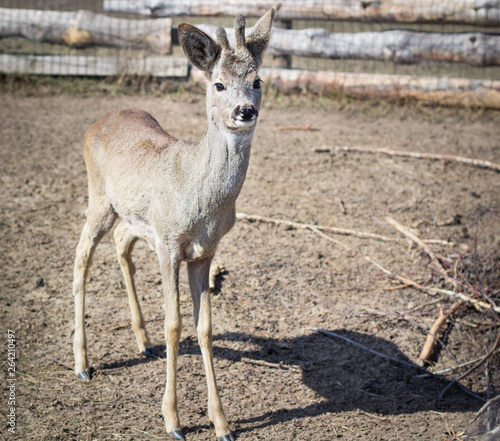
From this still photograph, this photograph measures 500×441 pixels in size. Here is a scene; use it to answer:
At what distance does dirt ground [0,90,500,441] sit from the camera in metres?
4.39

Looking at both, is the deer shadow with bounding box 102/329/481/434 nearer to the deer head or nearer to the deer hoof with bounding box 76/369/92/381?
the deer hoof with bounding box 76/369/92/381

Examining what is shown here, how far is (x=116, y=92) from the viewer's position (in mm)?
10164

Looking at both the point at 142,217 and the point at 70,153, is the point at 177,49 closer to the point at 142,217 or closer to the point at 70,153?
the point at 70,153

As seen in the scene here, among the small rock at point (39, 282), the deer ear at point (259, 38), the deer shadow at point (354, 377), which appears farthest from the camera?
the small rock at point (39, 282)

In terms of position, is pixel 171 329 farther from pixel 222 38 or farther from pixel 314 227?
pixel 314 227

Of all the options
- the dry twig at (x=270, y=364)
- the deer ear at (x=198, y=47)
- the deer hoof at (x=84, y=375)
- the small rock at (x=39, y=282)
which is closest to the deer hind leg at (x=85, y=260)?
the deer hoof at (x=84, y=375)

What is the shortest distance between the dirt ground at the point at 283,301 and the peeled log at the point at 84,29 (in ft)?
7.58

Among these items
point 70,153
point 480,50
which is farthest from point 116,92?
point 480,50

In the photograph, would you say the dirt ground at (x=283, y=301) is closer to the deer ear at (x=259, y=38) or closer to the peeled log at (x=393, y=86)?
the peeled log at (x=393, y=86)

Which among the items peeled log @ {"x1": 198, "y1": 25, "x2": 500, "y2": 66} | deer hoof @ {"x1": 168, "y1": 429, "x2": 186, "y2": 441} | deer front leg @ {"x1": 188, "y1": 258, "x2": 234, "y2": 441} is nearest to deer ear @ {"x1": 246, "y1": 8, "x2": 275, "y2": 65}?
deer front leg @ {"x1": 188, "y1": 258, "x2": 234, "y2": 441}

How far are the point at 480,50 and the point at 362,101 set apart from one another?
2.13 meters

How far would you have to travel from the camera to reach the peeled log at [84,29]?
10.5 m

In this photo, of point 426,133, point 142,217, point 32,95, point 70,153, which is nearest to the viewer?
point 142,217

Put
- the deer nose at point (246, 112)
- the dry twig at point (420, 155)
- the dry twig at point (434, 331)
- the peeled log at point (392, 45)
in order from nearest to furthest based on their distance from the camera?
1. the deer nose at point (246, 112)
2. the dry twig at point (434, 331)
3. the dry twig at point (420, 155)
4. the peeled log at point (392, 45)
